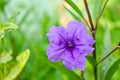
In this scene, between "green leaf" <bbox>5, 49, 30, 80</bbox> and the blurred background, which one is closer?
"green leaf" <bbox>5, 49, 30, 80</bbox>

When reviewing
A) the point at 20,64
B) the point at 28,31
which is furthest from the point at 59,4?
the point at 20,64

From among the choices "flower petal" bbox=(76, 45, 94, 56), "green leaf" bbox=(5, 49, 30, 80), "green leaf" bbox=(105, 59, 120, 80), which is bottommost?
"green leaf" bbox=(5, 49, 30, 80)

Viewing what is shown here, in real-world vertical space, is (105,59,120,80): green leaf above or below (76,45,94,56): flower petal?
below

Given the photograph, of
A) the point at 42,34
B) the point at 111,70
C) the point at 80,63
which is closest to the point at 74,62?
the point at 80,63

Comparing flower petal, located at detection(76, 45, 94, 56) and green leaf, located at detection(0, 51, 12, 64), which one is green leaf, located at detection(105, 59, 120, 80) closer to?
flower petal, located at detection(76, 45, 94, 56)

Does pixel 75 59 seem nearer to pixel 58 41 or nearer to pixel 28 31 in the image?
pixel 58 41

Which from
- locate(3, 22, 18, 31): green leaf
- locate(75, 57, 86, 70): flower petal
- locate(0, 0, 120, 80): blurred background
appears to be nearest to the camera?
locate(75, 57, 86, 70): flower petal

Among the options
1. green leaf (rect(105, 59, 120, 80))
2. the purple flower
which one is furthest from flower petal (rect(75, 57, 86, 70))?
green leaf (rect(105, 59, 120, 80))

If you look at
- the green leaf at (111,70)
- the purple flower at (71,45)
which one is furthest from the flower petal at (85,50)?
the green leaf at (111,70)
